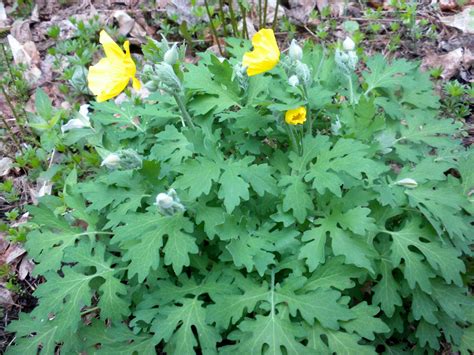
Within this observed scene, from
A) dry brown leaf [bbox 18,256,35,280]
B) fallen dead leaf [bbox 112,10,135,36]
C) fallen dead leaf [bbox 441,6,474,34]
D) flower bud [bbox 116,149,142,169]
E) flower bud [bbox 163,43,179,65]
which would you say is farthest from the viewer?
fallen dead leaf [bbox 112,10,135,36]

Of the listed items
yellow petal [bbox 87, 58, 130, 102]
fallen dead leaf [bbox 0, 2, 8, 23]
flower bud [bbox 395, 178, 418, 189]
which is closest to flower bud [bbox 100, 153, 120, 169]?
yellow petal [bbox 87, 58, 130, 102]

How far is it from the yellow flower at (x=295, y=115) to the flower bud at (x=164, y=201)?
0.65 meters

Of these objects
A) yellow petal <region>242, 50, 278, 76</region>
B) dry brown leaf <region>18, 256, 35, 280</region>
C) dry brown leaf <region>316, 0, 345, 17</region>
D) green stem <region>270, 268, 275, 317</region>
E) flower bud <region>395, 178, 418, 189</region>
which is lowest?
dry brown leaf <region>18, 256, 35, 280</region>

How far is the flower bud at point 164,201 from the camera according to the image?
5.95 feet

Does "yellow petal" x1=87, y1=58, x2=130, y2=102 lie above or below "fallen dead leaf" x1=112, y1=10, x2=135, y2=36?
above

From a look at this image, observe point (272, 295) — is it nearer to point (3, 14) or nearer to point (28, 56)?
point (28, 56)

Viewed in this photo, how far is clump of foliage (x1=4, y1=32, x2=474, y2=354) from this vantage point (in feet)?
6.17

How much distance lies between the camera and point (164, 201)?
182 centimetres

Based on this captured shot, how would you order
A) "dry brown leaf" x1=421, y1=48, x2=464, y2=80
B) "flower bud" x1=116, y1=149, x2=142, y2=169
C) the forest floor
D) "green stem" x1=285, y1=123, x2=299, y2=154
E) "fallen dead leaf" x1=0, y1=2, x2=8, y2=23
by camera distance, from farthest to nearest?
"fallen dead leaf" x1=0, y1=2, x2=8, y2=23
"dry brown leaf" x1=421, y1=48, x2=464, y2=80
the forest floor
"green stem" x1=285, y1=123, x2=299, y2=154
"flower bud" x1=116, y1=149, x2=142, y2=169

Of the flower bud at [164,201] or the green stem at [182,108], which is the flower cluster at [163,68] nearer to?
the green stem at [182,108]

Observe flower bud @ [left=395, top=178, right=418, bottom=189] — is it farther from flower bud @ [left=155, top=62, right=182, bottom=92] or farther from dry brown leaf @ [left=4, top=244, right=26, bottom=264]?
dry brown leaf @ [left=4, top=244, right=26, bottom=264]

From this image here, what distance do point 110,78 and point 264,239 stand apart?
3.19ft

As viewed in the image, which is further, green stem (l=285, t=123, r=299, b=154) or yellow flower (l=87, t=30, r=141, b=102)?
green stem (l=285, t=123, r=299, b=154)

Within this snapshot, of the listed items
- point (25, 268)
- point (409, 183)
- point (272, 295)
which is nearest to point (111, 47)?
point (272, 295)
